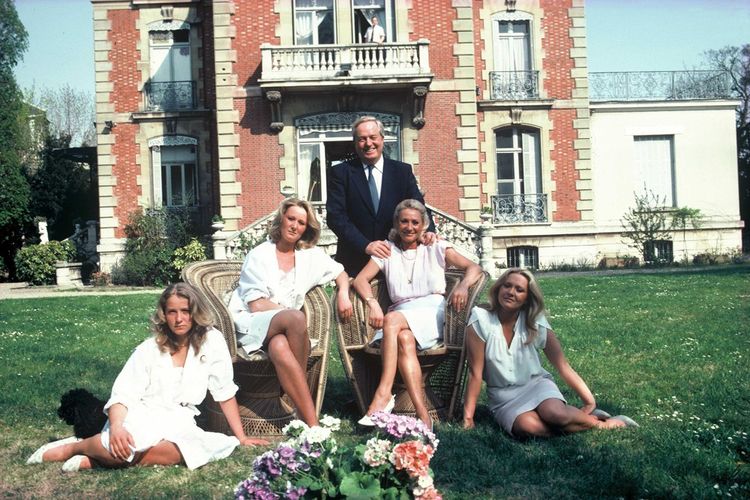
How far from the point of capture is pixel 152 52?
67.9 feet

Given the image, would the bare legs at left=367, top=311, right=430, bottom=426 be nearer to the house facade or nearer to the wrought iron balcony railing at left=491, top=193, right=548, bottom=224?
the house facade

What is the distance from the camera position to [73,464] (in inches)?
165

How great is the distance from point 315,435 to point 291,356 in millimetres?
2134

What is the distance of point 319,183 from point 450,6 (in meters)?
5.48

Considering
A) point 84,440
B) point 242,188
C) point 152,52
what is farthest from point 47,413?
point 152,52

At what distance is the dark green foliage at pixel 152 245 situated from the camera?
18844 millimetres

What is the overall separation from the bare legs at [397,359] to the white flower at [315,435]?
2.17m

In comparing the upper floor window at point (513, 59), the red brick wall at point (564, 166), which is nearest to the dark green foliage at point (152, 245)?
the upper floor window at point (513, 59)

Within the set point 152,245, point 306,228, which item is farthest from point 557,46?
point 306,228

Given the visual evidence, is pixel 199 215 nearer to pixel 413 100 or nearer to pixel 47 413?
pixel 413 100

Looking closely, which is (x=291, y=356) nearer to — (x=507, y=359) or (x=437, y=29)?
(x=507, y=359)

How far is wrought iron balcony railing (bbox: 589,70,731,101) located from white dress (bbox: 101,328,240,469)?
19.9m

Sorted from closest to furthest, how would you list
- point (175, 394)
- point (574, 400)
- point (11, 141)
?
point (175, 394), point (574, 400), point (11, 141)

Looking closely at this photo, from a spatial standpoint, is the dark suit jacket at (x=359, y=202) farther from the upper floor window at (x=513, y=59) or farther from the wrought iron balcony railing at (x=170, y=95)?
the upper floor window at (x=513, y=59)
